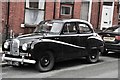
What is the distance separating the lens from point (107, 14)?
21.9m

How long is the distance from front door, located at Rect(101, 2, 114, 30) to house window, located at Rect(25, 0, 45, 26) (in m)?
6.04

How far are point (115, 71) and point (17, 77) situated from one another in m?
3.46

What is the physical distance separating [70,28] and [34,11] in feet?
22.2

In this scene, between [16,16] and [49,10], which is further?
[49,10]

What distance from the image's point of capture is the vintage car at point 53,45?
9.16 meters

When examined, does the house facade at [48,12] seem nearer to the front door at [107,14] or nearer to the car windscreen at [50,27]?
the front door at [107,14]

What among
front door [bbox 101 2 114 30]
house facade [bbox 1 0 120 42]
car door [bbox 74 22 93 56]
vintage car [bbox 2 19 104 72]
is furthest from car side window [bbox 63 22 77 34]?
front door [bbox 101 2 114 30]

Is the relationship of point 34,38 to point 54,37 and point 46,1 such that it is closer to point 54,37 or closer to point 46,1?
point 54,37

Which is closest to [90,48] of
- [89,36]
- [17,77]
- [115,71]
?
[89,36]

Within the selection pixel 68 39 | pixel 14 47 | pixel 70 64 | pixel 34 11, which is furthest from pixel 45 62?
pixel 34 11

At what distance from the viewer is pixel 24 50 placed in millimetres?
9117

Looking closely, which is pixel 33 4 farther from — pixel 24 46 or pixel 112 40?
pixel 24 46

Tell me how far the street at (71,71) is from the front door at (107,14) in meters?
10.4

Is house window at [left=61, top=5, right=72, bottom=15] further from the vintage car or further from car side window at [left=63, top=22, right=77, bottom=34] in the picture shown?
car side window at [left=63, top=22, right=77, bottom=34]
